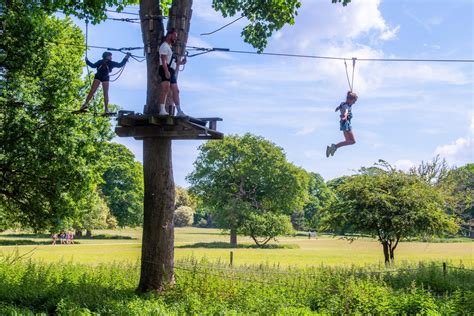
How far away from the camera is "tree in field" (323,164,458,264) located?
24.9 metres

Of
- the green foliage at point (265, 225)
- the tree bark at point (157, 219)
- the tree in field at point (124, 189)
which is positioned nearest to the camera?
the tree bark at point (157, 219)

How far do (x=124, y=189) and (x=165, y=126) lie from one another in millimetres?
63499

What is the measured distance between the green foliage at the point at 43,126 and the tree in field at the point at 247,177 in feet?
127

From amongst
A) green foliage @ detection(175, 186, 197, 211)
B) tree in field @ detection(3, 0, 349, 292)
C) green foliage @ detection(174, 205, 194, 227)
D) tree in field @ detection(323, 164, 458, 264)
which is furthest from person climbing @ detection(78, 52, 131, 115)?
green foliage @ detection(175, 186, 197, 211)

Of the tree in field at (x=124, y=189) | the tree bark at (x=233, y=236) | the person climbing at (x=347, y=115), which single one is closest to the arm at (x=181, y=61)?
the person climbing at (x=347, y=115)

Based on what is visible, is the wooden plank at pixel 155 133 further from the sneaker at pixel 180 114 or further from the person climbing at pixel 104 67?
the person climbing at pixel 104 67

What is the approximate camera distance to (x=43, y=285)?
13727 millimetres

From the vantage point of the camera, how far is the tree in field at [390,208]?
2489 cm

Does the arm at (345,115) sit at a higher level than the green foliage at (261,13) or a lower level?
lower

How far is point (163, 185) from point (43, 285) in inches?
163

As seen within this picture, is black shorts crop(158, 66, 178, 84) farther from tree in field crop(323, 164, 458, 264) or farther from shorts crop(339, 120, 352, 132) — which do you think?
tree in field crop(323, 164, 458, 264)

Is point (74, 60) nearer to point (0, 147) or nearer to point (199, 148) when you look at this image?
point (0, 147)

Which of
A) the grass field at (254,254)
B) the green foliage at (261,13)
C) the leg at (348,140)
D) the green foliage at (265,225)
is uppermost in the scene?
the green foliage at (261,13)

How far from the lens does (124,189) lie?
245 ft
